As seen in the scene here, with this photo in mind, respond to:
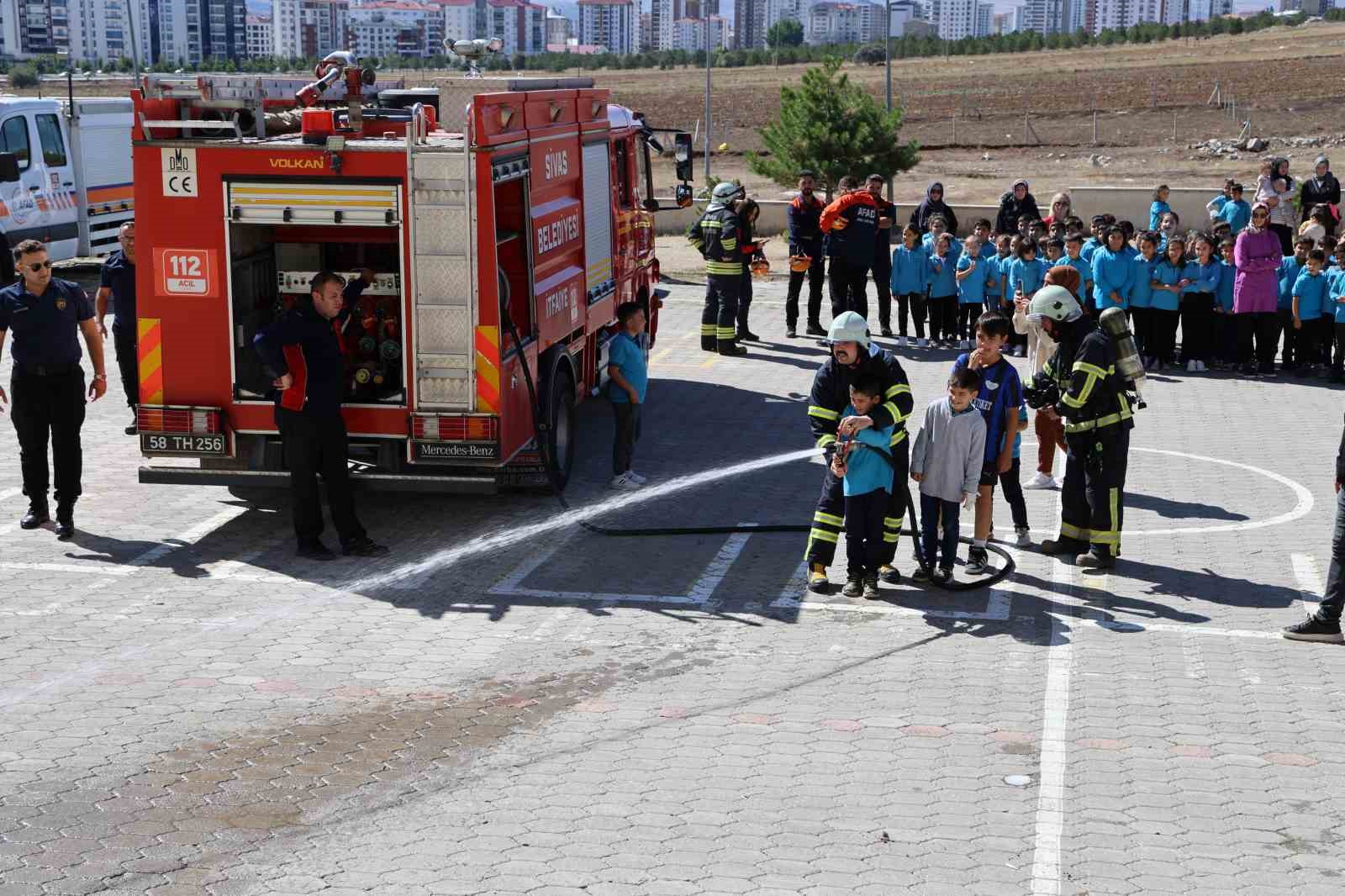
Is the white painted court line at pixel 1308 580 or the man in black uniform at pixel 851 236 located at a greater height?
the man in black uniform at pixel 851 236

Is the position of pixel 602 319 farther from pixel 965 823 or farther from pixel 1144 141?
pixel 1144 141

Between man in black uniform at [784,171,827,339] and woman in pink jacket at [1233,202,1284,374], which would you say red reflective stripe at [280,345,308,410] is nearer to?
man in black uniform at [784,171,827,339]

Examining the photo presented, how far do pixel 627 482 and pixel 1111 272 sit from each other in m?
7.45

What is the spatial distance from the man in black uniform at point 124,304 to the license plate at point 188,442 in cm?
264

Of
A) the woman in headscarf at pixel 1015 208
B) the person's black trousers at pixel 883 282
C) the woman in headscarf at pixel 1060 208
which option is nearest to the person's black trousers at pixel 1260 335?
the woman in headscarf at pixel 1060 208

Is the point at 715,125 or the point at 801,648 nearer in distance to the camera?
the point at 801,648

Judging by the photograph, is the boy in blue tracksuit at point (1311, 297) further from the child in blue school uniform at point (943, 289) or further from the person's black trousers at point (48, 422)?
the person's black trousers at point (48, 422)

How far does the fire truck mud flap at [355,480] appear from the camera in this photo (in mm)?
10727

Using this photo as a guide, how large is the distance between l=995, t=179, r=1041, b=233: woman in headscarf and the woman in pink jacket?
347cm

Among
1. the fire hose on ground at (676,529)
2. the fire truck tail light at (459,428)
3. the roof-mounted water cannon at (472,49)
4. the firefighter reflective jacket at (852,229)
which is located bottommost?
the fire hose on ground at (676,529)

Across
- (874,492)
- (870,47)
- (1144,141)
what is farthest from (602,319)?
(870,47)

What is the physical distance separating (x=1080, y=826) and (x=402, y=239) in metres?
5.83

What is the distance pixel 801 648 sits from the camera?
358 inches

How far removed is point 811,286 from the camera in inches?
807
